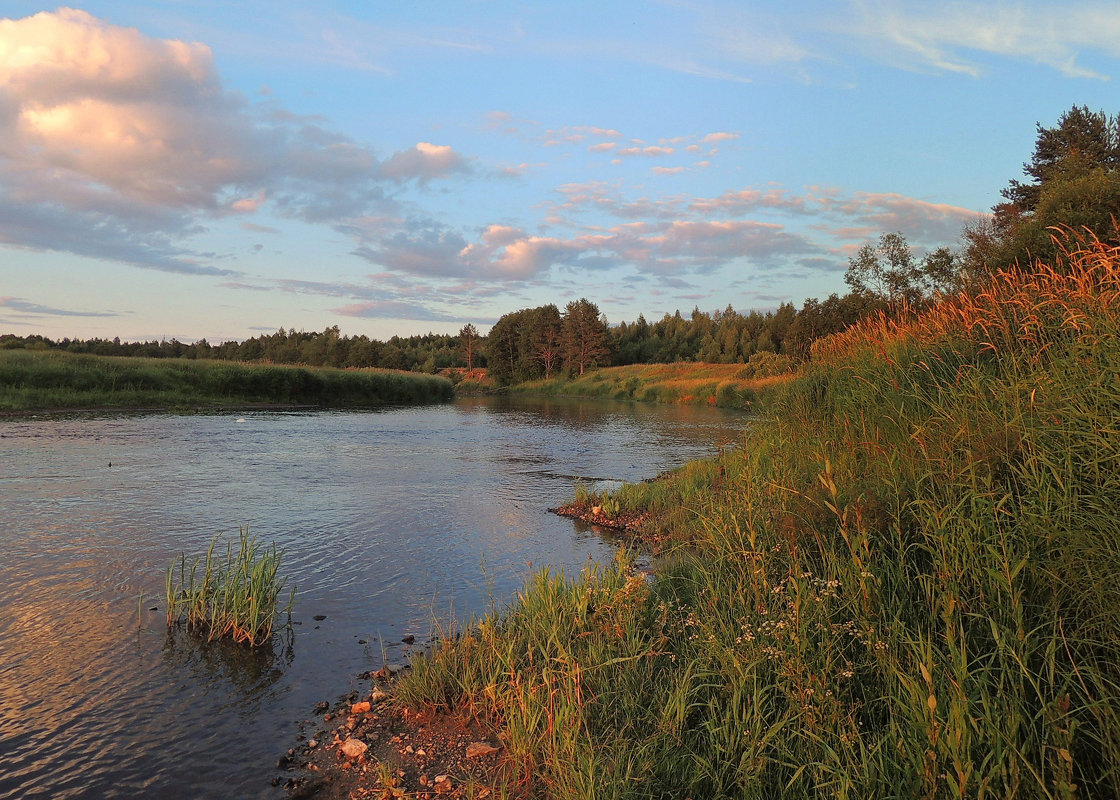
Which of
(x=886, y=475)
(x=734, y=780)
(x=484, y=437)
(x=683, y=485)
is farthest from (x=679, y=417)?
(x=734, y=780)

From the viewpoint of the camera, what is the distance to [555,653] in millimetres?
5418

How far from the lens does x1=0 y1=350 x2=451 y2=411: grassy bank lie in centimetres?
3145

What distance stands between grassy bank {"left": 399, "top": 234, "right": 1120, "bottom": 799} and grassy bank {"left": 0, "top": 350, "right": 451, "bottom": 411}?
112ft

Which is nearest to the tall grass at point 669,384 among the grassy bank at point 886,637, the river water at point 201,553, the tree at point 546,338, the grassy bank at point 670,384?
the grassy bank at point 670,384

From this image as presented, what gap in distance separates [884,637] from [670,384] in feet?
206

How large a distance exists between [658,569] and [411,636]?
3132 millimetres

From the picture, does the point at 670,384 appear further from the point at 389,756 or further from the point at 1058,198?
the point at 389,756

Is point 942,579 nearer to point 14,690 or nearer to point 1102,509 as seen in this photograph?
point 1102,509

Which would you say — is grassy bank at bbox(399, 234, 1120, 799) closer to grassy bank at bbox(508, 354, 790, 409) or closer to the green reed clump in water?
the green reed clump in water

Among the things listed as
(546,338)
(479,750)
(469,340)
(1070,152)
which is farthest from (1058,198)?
(469,340)

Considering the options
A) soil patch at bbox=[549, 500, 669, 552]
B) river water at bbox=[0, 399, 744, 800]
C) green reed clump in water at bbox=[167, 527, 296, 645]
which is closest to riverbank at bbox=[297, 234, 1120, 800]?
river water at bbox=[0, 399, 744, 800]

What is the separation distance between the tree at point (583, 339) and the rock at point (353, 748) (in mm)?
91714

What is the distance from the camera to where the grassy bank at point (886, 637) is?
317 cm

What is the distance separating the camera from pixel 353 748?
4.71m
